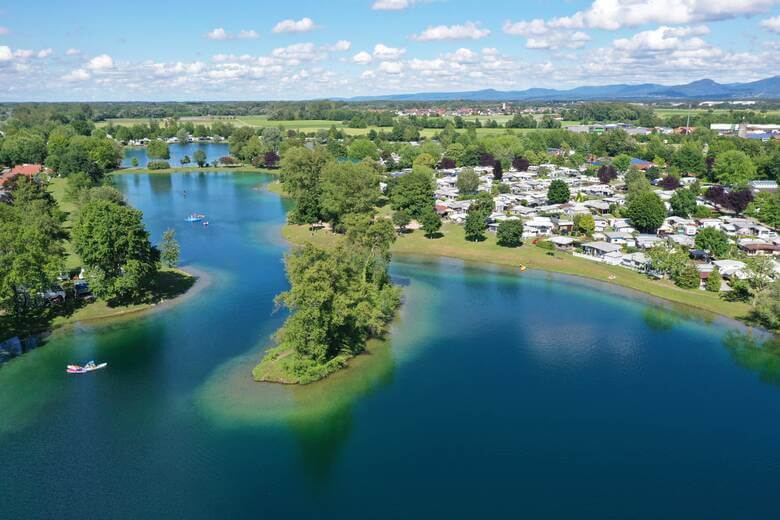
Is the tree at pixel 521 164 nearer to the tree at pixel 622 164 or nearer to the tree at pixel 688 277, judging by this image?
the tree at pixel 622 164

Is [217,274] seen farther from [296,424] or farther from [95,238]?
[296,424]

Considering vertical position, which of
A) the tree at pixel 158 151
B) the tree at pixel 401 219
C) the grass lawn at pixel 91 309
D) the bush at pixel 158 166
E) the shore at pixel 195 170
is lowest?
the grass lawn at pixel 91 309

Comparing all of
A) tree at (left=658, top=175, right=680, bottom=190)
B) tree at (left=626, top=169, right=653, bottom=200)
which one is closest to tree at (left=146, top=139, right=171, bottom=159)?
tree at (left=626, top=169, right=653, bottom=200)

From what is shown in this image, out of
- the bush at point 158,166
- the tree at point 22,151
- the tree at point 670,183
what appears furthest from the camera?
the bush at point 158,166

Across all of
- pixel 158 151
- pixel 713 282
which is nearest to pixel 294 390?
pixel 713 282

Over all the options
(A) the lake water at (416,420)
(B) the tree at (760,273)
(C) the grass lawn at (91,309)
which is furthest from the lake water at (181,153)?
(B) the tree at (760,273)

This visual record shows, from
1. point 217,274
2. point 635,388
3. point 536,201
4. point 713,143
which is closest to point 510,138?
point 713,143

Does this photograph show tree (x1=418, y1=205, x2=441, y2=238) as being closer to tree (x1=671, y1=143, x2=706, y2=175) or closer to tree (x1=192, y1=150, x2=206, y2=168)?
tree (x1=671, y1=143, x2=706, y2=175)

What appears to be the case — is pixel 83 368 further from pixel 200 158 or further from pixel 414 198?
pixel 200 158
